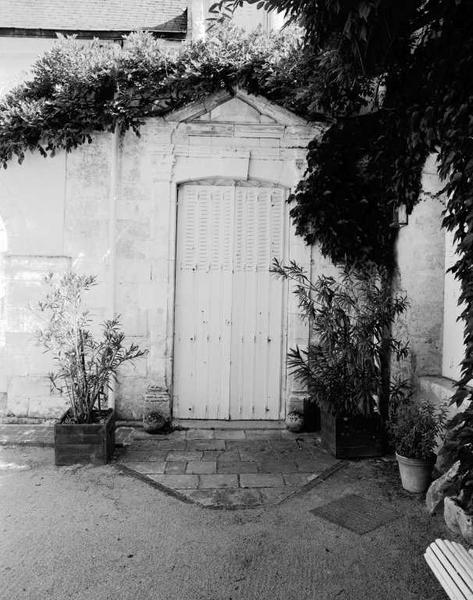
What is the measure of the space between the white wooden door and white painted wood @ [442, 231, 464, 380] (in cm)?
187

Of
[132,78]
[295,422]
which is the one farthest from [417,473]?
[132,78]

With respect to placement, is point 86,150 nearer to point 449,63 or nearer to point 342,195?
point 342,195

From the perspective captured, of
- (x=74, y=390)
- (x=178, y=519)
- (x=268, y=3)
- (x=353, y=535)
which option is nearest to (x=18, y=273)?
(x=74, y=390)

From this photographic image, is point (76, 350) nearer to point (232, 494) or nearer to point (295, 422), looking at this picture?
point (232, 494)

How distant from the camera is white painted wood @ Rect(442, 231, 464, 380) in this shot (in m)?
5.01

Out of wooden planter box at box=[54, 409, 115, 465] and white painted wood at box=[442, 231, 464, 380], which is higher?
white painted wood at box=[442, 231, 464, 380]

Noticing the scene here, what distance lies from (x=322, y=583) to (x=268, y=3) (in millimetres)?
3705

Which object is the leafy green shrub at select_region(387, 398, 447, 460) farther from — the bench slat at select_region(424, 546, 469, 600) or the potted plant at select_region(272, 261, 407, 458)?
the bench slat at select_region(424, 546, 469, 600)

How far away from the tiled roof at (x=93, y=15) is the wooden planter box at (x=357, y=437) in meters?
5.25

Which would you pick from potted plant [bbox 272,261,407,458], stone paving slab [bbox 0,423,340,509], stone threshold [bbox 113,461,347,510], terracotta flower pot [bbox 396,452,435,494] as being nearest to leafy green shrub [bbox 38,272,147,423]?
stone paving slab [bbox 0,423,340,509]

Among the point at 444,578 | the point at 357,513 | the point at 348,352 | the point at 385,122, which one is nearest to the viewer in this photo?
the point at 444,578


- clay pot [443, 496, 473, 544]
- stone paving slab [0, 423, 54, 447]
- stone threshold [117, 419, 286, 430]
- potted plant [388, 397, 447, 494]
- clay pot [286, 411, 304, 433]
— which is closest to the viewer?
clay pot [443, 496, 473, 544]

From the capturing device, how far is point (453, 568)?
8.86 feet

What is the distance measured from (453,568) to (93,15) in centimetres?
736
